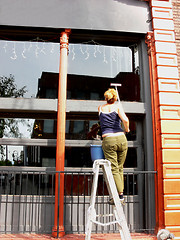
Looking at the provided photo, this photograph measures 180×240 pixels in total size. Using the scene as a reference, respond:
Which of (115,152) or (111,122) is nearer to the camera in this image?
(115,152)

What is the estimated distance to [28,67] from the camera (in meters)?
5.91

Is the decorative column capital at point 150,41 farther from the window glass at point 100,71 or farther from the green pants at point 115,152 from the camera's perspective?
the green pants at point 115,152

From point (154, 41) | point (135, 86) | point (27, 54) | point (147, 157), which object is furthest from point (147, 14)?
point (147, 157)

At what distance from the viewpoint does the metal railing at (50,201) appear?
5074 millimetres

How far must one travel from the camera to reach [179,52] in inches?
233

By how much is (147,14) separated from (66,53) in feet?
7.54

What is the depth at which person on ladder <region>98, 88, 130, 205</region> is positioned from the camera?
3611mm

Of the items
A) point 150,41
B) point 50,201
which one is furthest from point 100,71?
point 50,201

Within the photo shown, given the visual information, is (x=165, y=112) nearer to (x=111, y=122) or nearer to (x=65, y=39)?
(x=111, y=122)

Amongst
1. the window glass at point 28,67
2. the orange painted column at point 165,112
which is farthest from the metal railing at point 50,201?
the window glass at point 28,67

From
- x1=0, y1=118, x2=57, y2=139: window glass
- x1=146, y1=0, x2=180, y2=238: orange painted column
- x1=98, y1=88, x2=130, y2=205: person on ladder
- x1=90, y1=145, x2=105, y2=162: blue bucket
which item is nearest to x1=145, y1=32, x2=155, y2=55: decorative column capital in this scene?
x1=146, y1=0, x2=180, y2=238: orange painted column

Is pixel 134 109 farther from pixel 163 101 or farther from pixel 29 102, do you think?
pixel 29 102

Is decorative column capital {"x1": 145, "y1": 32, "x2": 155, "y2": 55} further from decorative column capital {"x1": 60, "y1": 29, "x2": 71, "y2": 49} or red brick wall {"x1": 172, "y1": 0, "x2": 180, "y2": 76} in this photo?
decorative column capital {"x1": 60, "y1": 29, "x2": 71, "y2": 49}

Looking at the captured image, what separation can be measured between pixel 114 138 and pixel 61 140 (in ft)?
6.00
